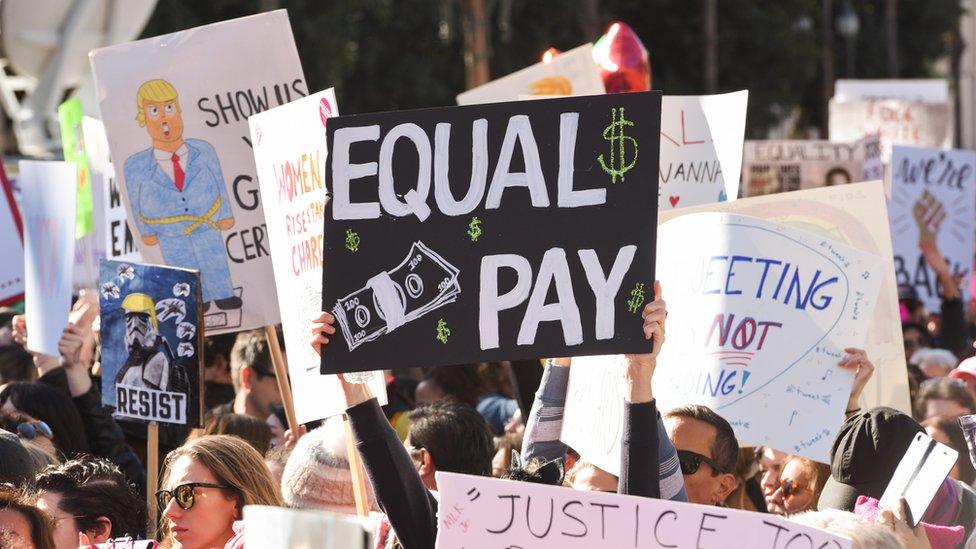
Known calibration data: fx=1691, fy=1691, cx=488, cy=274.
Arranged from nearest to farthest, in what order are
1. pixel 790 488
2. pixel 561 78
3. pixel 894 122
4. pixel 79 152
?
pixel 790 488
pixel 79 152
pixel 561 78
pixel 894 122

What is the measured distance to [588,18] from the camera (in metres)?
29.8

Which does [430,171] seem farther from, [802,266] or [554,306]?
[802,266]

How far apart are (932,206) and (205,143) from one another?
5816 mm

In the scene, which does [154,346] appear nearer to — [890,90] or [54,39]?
[54,39]

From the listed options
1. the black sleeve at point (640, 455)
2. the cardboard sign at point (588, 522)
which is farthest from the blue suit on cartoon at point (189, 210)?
the cardboard sign at point (588, 522)

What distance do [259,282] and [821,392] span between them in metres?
1.89

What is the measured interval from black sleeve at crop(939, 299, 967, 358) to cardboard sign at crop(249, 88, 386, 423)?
523 cm

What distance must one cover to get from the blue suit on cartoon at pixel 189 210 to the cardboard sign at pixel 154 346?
1.34ft

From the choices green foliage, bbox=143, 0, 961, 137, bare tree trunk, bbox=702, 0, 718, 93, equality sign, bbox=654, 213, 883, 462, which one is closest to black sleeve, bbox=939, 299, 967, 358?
equality sign, bbox=654, 213, 883, 462

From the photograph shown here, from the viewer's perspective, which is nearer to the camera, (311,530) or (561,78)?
(311,530)

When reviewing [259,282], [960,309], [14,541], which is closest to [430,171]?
[14,541]

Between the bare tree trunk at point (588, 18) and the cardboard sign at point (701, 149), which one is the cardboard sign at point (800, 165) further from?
the bare tree trunk at point (588, 18)

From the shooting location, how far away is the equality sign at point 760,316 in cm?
474

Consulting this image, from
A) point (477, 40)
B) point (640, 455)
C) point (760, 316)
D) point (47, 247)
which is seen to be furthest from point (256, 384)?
point (477, 40)
